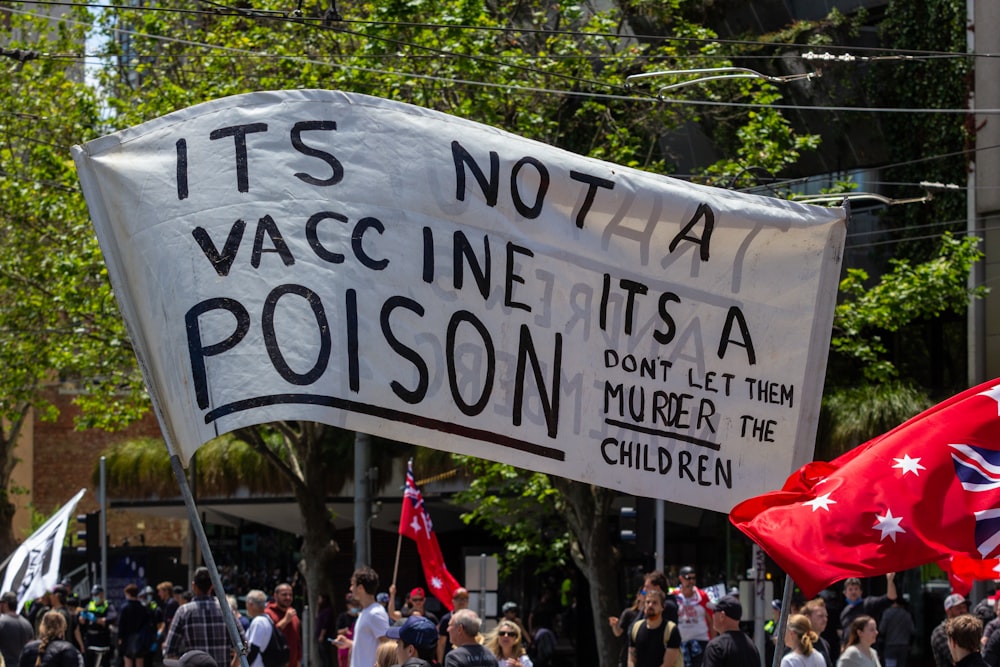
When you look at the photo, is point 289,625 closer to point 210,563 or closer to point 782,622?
point 782,622

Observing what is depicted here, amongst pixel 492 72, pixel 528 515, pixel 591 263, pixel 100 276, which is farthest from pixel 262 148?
pixel 528 515

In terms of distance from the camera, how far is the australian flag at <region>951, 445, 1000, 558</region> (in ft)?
20.2

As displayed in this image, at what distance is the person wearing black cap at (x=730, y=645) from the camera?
10000 mm

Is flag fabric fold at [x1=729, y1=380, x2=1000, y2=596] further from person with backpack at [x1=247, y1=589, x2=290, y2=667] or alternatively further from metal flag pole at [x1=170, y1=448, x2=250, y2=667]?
person with backpack at [x1=247, y1=589, x2=290, y2=667]

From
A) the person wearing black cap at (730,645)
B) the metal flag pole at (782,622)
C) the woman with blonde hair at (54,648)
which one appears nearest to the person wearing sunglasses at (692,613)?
the person wearing black cap at (730,645)

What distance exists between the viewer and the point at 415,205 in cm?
529

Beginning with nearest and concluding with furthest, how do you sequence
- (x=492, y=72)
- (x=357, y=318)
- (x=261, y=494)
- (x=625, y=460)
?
(x=357, y=318) → (x=625, y=460) → (x=492, y=72) → (x=261, y=494)

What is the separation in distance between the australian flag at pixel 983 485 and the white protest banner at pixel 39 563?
1523 centimetres

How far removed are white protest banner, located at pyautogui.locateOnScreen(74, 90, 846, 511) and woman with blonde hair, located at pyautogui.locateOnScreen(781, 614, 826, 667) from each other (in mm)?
4995

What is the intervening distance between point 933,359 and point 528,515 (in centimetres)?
746

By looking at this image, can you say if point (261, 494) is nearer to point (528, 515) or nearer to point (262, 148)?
point (528, 515)

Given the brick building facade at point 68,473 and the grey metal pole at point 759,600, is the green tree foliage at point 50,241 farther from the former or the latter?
the brick building facade at point 68,473

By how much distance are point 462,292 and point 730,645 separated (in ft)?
17.9

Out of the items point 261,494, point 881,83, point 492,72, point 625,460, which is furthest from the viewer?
point 261,494
